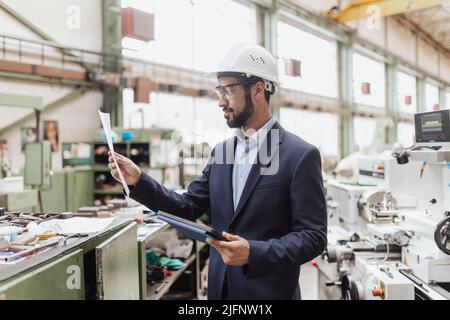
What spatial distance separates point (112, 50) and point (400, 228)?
3270 mm

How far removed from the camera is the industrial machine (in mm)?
1785

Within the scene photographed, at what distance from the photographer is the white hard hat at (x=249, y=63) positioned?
4.31ft

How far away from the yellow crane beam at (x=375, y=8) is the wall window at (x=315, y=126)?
170 cm

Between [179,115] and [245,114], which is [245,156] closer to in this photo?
[245,114]

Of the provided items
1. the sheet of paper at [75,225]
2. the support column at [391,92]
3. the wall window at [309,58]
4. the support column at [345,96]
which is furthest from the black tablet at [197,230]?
the support column at [391,92]

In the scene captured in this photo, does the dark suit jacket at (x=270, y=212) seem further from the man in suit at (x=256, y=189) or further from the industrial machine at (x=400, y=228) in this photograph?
the industrial machine at (x=400, y=228)

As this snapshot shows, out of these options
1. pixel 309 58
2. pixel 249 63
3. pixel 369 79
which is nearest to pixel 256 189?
pixel 249 63

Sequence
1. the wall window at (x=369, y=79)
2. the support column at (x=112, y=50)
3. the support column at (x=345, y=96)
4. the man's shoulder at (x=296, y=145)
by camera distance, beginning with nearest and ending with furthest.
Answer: the man's shoulder at (x=296, y=145) → the support column at (x=112, y=50) → the support column at (x=345, y=96) → the wall window at (x=369, y=79)

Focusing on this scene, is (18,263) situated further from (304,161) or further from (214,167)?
(304,161)

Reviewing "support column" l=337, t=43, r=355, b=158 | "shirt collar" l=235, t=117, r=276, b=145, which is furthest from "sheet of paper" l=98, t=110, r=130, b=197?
"support column" l=337, t=43, r=355, b=158

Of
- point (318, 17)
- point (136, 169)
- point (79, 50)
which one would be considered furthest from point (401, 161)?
point (318, 17)

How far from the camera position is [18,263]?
0.93 m

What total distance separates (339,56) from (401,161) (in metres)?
5.97

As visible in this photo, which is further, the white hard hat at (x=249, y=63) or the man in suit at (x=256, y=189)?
the white hard hat at (x=249, y=63)
